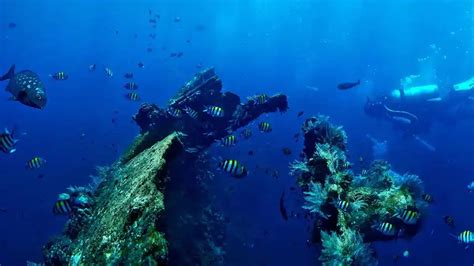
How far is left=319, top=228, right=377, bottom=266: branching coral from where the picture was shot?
5.17 meters

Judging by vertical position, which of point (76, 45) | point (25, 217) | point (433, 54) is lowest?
point (25, 217)

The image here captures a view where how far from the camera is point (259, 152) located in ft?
83.5

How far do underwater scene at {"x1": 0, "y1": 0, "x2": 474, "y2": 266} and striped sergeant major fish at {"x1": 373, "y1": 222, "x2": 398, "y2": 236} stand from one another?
0.26ft

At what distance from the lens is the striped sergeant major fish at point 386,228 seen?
6.25 meters

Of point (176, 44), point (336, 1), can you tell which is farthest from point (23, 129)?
point (176, 44)

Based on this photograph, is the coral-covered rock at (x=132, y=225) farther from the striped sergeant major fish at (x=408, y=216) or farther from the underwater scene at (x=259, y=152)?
the striped sergeant major fish at (x=408, y=216)

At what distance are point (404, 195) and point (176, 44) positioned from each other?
10312cm

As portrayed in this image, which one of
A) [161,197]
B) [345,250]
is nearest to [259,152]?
[345,250]

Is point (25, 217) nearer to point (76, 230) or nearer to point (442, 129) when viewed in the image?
point (76, 230)

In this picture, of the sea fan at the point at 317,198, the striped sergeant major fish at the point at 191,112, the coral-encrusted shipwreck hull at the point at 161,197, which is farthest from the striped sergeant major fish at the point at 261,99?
the sea fan at the point at 317,198

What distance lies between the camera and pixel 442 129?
30453 millimetres

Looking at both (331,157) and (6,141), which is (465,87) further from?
(6,141)

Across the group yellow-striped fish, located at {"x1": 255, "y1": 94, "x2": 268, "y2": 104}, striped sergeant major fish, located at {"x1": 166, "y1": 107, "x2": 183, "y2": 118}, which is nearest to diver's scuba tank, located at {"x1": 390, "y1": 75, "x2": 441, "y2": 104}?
yellow-striped fish, located at {"x1": 255, "y1": 94, "x2": 268, "y2": 104}

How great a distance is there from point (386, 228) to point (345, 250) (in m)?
1.40
